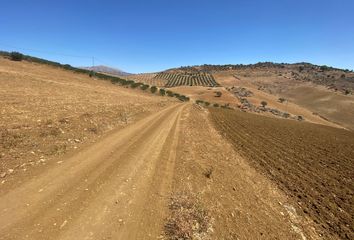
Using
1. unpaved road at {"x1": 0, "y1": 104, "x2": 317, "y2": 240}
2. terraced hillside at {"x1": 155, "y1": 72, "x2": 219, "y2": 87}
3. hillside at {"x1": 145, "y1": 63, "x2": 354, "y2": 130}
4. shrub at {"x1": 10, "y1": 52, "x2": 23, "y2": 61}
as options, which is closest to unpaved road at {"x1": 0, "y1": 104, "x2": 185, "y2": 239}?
unpaved road at {"x1": 0, "y1": 104, "x2": 317, "y2": 240}

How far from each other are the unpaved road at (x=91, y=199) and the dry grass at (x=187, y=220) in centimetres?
39

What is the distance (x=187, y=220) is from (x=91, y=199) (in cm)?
304

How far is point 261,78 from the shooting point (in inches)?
6973

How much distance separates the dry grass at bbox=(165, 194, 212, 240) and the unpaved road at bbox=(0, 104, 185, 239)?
1.26ft

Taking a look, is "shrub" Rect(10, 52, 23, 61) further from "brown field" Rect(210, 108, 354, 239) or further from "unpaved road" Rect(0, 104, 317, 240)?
"unpaved road" Rect(0, 104, 317, 240)

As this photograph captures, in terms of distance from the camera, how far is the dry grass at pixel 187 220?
6959mm

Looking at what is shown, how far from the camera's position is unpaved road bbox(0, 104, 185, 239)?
6.68m

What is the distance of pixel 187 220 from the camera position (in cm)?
756

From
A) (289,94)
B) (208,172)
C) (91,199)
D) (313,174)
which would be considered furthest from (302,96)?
(91,199)

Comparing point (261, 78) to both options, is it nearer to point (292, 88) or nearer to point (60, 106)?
point (292, 88)

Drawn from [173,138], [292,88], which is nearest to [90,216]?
[173,138]

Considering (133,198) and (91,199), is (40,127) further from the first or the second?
(133,198)

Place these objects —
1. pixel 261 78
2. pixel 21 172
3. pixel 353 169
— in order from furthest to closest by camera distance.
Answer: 1. pixel 261 78
2. pixel 353 169
3. pixel 21 172

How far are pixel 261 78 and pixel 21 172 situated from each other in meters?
181
